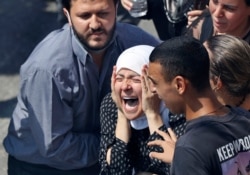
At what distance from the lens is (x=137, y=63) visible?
3.42 metres

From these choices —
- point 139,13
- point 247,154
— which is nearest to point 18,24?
point 139,13

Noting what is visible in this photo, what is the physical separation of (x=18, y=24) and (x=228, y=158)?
14.4 feet

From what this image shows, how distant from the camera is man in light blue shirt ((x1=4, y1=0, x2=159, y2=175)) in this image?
11.7ft

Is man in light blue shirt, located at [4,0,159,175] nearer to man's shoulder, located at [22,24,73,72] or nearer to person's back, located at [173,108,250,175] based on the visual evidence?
man's shoulder, located at [22,24,73,72]

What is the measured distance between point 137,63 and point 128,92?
14 centimetres

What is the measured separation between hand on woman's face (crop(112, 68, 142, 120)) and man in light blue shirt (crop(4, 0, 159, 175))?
260 mm

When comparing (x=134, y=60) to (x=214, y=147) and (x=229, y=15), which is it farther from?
(x=214, y=147)

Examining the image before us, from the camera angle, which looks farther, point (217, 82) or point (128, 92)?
point (128, 92)

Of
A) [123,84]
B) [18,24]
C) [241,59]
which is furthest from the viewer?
[18,24]

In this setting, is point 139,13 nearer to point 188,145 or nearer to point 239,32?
point 239,32

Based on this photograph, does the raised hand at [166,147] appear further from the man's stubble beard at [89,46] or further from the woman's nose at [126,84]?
the man's stubble beard at [89,46]

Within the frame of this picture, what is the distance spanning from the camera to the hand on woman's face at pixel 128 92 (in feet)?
11.2

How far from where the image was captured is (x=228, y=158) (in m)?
2.70

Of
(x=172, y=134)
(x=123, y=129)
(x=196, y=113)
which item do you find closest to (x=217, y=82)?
(x=172, y=134)
